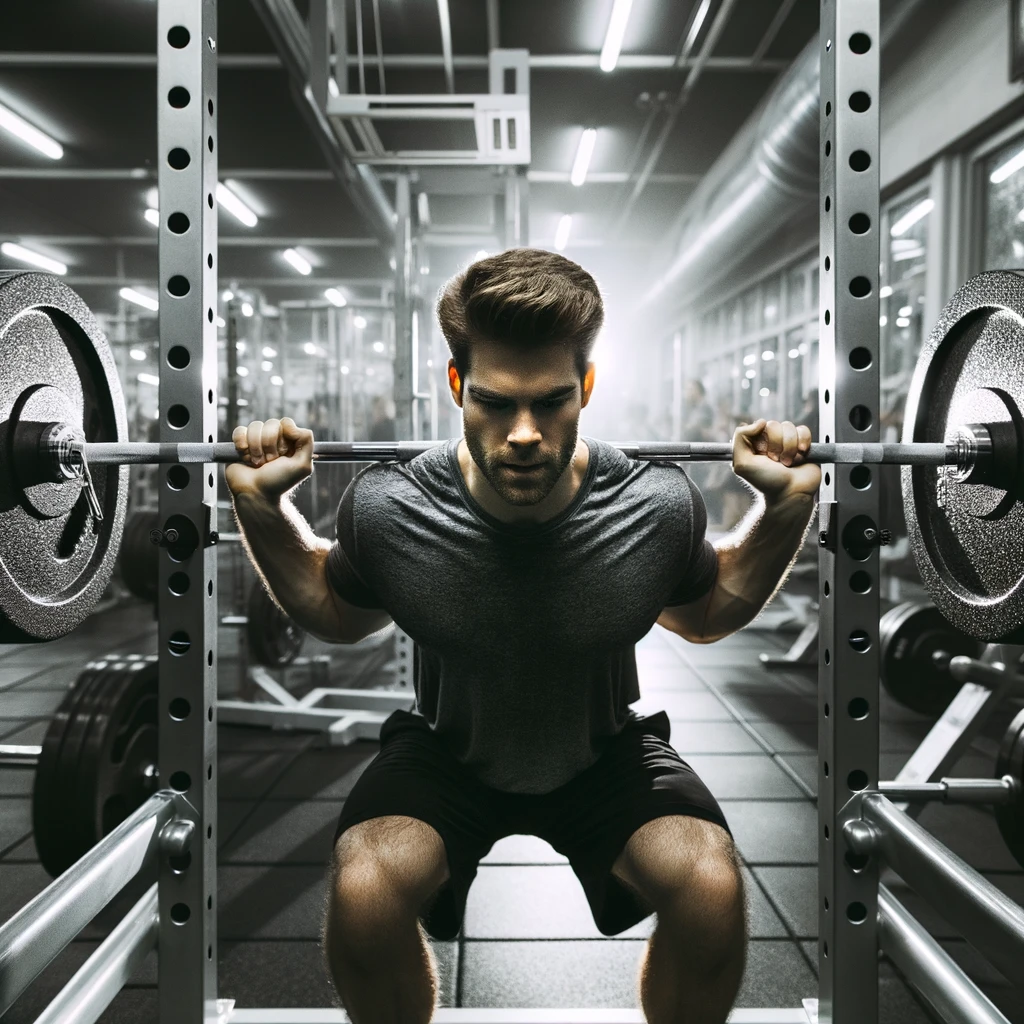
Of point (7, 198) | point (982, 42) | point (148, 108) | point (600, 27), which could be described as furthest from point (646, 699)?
point (7, 198)

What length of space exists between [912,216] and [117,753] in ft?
15.8

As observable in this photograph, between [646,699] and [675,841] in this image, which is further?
[646,699]

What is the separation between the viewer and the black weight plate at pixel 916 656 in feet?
8.00

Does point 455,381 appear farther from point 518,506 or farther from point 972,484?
point 972,484

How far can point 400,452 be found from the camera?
1062mm

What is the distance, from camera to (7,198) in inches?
308

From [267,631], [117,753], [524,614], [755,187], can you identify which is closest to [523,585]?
[524,614]

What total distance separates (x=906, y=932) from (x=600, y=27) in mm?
5073

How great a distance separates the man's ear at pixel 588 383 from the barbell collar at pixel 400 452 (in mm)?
87

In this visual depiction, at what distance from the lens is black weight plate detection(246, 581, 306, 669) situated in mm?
2834

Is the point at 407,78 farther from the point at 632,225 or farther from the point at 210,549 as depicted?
the point at 210,549

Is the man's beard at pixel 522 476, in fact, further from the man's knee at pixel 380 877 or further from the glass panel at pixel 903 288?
the glass panel at pixel 903 288

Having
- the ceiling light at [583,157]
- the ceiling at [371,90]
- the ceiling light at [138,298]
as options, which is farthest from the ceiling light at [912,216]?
the ceiling light at [138,298]

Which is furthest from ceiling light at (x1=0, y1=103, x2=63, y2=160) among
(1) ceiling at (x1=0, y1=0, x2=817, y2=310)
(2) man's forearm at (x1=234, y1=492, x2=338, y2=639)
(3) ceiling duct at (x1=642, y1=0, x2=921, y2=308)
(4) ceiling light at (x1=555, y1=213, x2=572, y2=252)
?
(2) man's forearm at (x1=234, y1=492, x2=338, y2=639)
